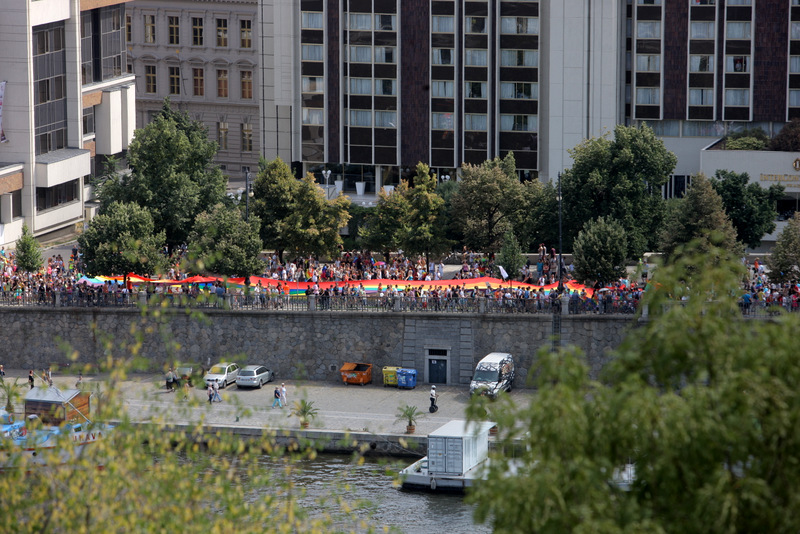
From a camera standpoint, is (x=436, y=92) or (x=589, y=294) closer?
(x=589, y=294)

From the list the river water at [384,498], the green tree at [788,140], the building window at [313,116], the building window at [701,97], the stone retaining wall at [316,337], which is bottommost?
the river water at [384,498]

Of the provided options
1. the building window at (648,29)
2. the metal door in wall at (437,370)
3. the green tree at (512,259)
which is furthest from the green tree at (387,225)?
the building window at (648,29)

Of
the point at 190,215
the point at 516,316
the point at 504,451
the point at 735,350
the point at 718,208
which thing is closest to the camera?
the point at 735,350

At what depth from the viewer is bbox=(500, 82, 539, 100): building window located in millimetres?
76500

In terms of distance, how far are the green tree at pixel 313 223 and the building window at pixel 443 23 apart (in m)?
18.1

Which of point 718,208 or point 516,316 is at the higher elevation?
point 718,208

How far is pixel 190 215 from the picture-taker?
62531 millimetres

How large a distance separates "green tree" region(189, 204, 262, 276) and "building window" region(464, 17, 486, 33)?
22.8 metres

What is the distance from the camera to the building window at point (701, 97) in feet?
255

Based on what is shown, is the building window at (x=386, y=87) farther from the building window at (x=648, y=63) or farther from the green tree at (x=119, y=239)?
the green tree at (x=119, y=239)

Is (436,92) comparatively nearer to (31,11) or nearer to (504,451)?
(31,11)

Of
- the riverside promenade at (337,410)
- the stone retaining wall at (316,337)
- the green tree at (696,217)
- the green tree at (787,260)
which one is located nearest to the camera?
the riverside promenade at (337,410)

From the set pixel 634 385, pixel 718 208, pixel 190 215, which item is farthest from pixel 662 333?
pixel 190 215

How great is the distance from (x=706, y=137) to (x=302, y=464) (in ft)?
136
